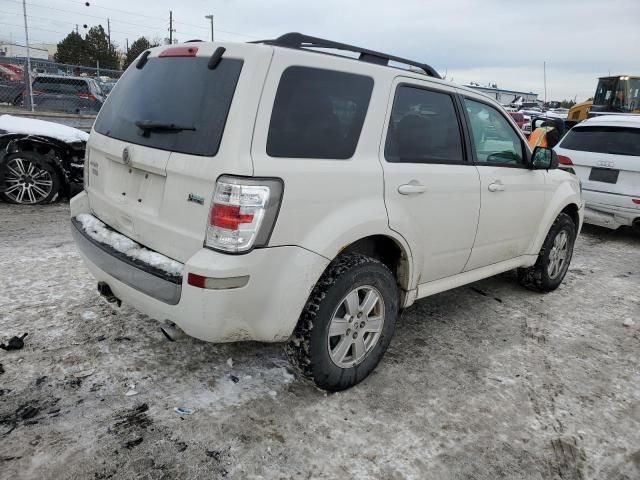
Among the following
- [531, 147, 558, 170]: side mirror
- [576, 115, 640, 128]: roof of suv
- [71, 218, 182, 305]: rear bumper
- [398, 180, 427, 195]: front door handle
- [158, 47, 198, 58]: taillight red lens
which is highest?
[158, 47, 198, 58]: taillight red lens

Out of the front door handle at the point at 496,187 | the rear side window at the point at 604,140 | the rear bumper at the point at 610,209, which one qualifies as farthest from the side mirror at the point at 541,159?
the rear side window at the point at 604,140

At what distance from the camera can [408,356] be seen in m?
3.43

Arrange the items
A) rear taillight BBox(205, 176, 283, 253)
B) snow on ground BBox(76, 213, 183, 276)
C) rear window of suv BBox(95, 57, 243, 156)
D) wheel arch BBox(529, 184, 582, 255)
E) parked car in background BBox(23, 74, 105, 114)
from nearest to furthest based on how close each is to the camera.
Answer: rear taillight BBox(205, 176, 283, 253) < rear window of suv BBox(95, 57, 243, 156) < snow on ground BBox(76, 213, 183, 276) < wheel arch BBox(529, 184, 582, 255) < parked car in background BBox(23, 74, 105, 114)

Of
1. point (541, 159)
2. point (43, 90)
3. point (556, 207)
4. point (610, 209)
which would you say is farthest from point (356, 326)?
point (43, 90)

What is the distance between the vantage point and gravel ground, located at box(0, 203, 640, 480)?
2363 millimetres

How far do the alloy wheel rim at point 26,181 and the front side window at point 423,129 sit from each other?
5522mm

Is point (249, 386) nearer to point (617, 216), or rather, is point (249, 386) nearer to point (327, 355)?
point (327, 355)

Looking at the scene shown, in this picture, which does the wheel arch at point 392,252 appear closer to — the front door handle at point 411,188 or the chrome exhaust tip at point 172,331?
the front door handle at point 411,188

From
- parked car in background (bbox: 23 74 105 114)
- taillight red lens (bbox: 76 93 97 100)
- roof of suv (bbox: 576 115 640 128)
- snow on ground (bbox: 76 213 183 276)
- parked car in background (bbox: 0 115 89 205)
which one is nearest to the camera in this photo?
snow on ground (bbox: 76 213 183 276)

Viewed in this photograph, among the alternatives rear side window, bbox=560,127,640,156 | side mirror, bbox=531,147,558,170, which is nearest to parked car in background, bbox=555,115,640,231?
rear side window, bbox=560,127,640,156

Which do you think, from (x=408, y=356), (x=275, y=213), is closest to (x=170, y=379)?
(x=275, y=213)

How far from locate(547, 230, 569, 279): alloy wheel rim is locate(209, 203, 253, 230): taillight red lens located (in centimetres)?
340

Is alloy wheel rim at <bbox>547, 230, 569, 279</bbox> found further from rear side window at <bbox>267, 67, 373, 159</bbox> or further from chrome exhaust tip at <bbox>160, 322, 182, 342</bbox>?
chrome exhaust tip at <bbox>160, 322, 182, 342</bbox>

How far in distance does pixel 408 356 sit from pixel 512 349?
809 millimetres
